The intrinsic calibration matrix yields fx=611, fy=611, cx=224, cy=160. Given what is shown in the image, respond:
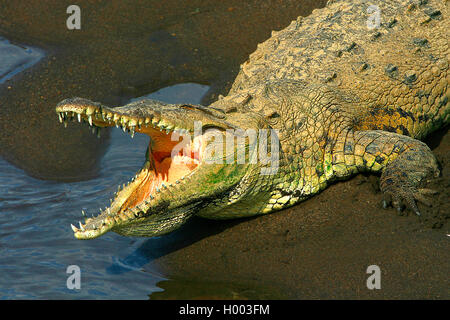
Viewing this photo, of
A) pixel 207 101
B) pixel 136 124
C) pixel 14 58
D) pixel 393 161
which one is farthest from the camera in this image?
pixel 14 58

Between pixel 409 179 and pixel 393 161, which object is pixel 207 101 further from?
pixel 409 179

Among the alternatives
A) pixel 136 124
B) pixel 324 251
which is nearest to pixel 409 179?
pixel 324 251

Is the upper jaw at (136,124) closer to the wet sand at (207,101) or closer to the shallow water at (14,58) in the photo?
the wet sand at (207,101)

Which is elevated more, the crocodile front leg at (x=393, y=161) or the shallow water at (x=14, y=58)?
the shallow water at (x=14, y=58)

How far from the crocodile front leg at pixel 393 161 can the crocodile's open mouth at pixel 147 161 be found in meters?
1.36

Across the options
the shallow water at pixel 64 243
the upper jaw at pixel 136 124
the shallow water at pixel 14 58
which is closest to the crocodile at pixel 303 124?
the upper jaw at pixel 136 124

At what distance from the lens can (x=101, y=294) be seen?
4.80 m

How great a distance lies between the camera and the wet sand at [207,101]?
→ 461 cm

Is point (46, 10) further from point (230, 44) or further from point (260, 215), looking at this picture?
point (260, 215)

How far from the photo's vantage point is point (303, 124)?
5395 mm

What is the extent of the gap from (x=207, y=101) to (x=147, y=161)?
2.65 m

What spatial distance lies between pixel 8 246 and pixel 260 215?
7.52 ft

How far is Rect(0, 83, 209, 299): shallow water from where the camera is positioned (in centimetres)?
491

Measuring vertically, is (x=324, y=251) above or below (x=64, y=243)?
below
